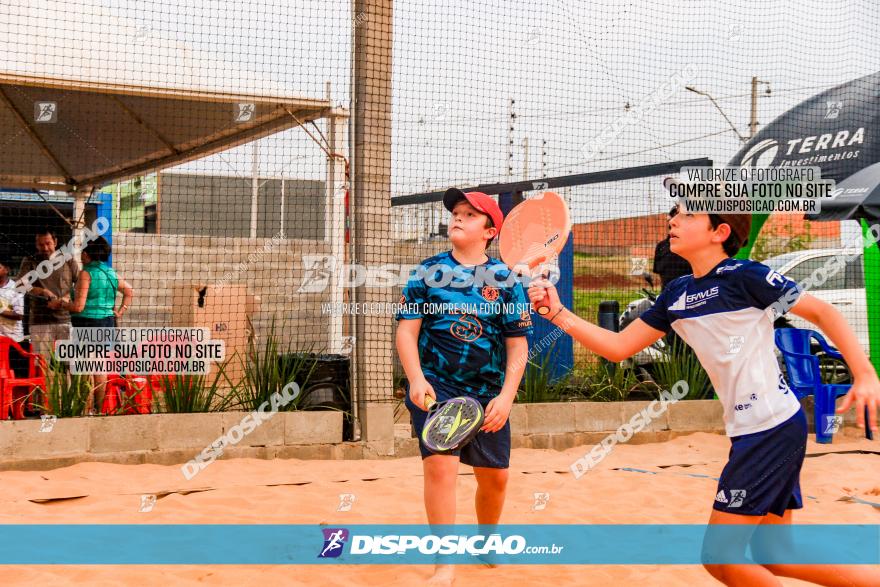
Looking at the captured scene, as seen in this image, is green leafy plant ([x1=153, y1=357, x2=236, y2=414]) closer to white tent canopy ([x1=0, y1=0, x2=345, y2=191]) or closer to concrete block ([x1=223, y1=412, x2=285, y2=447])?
concrete block ([x1=223, y1=412, x2=285, y2=447])

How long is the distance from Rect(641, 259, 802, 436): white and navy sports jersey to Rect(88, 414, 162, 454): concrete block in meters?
4.53

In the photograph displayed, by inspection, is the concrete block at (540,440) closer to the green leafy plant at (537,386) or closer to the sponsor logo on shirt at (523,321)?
the green leafy plant at (537,386)

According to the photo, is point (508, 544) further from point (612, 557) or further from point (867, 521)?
point (867, 521)

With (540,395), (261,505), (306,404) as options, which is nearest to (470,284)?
(261,505)

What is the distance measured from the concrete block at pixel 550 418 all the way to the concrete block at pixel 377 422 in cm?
125

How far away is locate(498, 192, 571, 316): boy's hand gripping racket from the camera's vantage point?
3039mm

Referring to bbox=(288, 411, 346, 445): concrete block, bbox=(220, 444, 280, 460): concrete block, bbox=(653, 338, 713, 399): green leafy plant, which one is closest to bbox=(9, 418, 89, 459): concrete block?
bbox=(220, 444, 280, 460): concrete block

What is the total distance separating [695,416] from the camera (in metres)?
7.46

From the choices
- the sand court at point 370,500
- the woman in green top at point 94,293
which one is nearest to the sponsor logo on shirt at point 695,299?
the sand court at point 370,500

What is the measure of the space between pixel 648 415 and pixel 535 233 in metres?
4.51

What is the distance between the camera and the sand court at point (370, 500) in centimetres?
354

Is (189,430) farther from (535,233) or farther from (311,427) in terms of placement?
(535,233)

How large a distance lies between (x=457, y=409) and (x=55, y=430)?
389cm

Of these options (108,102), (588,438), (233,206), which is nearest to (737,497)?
(588,438)
